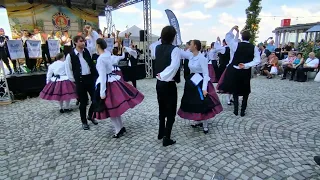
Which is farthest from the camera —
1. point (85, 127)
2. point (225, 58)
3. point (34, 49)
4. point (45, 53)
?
point (45, 53)

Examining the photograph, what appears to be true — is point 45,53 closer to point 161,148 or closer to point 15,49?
point 15,49

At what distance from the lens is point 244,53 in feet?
14.5

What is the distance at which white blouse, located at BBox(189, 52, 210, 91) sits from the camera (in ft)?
11.2

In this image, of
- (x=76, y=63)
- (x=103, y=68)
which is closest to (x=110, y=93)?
(x=103, y=68)

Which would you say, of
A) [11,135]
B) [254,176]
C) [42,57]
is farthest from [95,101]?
[42,57]

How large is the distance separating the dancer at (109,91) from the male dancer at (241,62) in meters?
2.34

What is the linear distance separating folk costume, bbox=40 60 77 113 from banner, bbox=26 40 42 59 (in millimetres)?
4225

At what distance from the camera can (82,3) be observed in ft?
49.9

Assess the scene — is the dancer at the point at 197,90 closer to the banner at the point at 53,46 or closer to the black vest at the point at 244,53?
the black vest at the point at 244,53

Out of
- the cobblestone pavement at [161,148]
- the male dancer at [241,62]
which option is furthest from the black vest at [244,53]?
the cobblestone pavement at [161,148]

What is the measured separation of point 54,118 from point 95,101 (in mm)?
2069

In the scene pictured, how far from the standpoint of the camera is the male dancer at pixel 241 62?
14.4 feet

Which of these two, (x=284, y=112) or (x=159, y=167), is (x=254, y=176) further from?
(x=284, y=112)

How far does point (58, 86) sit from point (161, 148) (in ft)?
10.8
